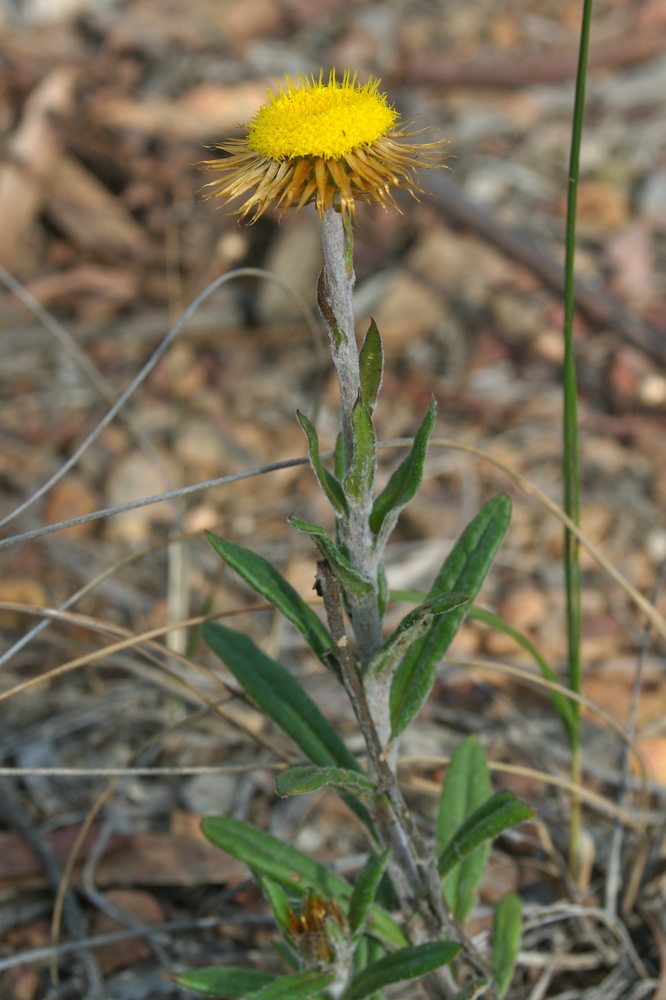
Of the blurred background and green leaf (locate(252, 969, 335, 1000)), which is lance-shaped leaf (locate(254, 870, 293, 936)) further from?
the blurred background

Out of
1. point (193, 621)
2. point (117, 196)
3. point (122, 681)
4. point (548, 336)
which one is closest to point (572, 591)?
point (193, 621)

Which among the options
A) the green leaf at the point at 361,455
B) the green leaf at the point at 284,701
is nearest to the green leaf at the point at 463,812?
the green leaf at the point at 284,701

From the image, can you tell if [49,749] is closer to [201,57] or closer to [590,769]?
[590,769]

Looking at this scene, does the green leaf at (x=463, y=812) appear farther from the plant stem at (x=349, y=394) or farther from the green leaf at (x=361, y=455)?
the green leaf at (x=361, y=455)

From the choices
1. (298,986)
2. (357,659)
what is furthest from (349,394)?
(298,986)

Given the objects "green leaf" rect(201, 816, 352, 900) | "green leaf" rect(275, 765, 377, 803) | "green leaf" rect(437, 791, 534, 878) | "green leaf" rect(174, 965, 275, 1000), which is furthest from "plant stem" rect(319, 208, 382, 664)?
"green leaf" rect(174, 965, 275, 1000)

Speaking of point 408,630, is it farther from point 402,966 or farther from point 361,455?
point 402,966

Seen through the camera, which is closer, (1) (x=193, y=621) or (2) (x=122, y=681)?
(1) (x=193, y=621)
